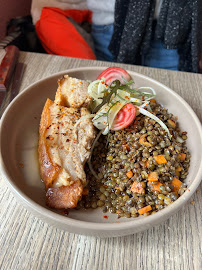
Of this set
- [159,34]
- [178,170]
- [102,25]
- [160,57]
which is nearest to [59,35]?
[102,25]

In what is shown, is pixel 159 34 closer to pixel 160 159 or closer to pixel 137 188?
pixel 160 159

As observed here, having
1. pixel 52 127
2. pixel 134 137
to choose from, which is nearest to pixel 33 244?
pixel 52 127

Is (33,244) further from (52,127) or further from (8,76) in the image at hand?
(8,76)

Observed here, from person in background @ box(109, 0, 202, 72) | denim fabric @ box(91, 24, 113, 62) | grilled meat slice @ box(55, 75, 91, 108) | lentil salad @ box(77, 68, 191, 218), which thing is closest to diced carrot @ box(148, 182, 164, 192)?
lentil salad @ box(77, 68, 191, 218)

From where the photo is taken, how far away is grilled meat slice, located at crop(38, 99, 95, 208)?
1.36 meters

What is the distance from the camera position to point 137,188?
4.61 ft

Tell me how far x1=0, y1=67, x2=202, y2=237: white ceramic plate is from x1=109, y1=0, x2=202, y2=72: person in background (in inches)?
52.1

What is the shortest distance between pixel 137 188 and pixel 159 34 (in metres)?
2.31

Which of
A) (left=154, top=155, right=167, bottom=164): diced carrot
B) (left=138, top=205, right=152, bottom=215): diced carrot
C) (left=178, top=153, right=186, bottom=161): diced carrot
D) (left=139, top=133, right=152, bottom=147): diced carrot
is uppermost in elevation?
(left=139, top=133, right=152, bottom=147): diced carrot

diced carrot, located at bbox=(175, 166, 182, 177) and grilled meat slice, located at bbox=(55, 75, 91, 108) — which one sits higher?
grilled meat slice, located at bbox=(55, 75, 91, 108)

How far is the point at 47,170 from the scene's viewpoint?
4.65 ft

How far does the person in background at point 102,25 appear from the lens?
3113 mm

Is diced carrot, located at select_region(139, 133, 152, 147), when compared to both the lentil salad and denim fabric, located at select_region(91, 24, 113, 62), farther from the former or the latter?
denim fabric, located at select_region(91, 24, 113, 62)

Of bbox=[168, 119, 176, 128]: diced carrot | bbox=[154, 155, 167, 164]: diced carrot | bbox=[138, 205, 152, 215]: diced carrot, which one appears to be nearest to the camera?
bbox=[138, 205, 152, 215]: diced carrot
